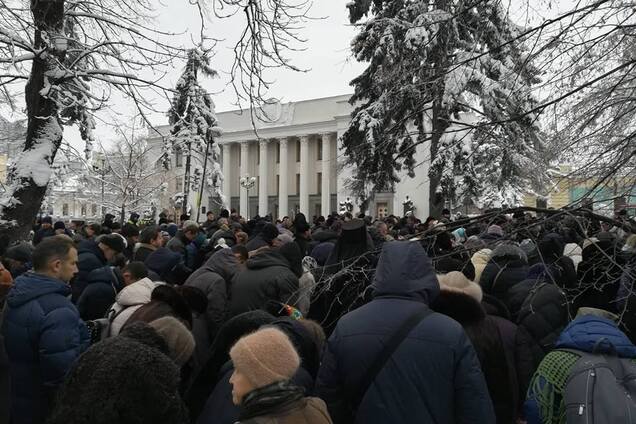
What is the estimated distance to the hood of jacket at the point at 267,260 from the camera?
5.90 m

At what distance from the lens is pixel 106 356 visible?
1.77m

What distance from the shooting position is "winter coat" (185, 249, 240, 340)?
18.2 feet

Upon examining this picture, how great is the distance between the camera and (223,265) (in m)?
6.47

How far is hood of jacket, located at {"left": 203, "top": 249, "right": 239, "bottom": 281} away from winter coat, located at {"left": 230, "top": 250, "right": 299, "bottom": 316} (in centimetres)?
51

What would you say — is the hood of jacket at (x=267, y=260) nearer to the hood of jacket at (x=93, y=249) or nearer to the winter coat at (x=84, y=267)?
the winter coat at (x=84, y=267)

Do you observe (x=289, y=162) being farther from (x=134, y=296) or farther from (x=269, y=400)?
(x=269, y=400)

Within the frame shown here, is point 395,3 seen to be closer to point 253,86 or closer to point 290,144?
point 253,86

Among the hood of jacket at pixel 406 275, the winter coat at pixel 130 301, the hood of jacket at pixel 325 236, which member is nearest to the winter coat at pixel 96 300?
the winter coat at pixel 130 301

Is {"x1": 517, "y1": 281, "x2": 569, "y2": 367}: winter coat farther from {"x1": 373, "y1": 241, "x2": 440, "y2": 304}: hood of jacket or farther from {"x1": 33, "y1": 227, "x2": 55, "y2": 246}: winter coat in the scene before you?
{"x1": 33, "y1": 227, "x2": 55, "y2": 246}: winter coat

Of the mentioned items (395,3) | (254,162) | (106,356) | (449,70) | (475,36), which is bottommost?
(106,356)

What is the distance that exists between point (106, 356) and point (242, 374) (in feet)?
2.40

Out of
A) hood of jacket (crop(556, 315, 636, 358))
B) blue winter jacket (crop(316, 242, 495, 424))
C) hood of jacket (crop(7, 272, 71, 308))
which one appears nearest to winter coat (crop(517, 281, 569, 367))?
hood of jacket (crop(556, 315, 636, 358))

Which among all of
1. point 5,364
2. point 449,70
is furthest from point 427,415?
point 449,70

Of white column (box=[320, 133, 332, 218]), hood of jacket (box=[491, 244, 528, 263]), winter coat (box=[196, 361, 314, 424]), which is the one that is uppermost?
white column (box=[320, 133, 332, 218])
